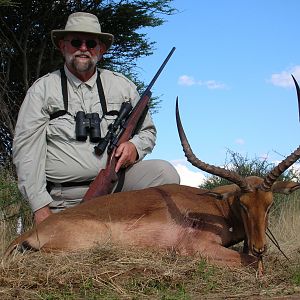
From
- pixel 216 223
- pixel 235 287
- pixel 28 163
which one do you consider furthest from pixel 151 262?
pixel 28 163

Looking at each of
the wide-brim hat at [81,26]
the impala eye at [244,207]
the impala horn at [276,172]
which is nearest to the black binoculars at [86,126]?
the wide-brim hat at [81,26]

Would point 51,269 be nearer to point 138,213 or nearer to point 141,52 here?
point 138,213

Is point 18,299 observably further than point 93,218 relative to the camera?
No

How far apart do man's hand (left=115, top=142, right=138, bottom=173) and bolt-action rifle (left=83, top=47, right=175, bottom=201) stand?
1.8 inches

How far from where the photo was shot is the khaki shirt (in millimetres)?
5930

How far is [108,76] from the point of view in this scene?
6480 mm

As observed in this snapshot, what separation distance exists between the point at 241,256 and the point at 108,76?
7.96 feet

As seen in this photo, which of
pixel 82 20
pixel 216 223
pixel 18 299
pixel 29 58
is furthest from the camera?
pixel 29 58

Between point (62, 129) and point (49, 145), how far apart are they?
0.75 feet

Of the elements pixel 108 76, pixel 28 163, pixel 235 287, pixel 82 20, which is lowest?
pixel 235 287

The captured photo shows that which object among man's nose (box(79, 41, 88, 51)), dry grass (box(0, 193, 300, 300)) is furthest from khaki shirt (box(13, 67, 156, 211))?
dry grass (box(0, 193, 300, 300))

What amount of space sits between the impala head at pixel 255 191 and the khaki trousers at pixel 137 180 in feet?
3.09

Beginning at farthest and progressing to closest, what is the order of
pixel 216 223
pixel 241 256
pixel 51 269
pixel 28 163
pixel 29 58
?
1. pixel 29 58
2. pixel 28 163
3. pixel 216 223
4. pixel 241 256
5. pixel 51 269

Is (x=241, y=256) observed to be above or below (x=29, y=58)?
below
